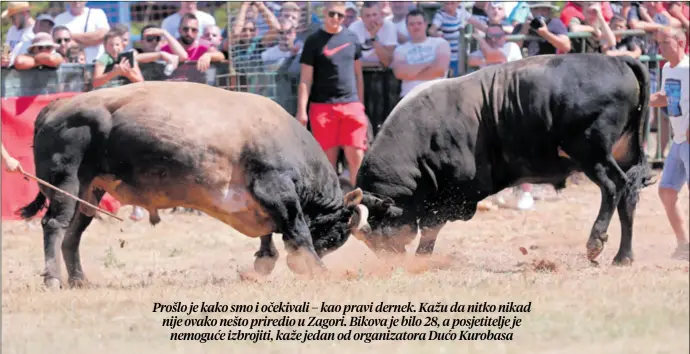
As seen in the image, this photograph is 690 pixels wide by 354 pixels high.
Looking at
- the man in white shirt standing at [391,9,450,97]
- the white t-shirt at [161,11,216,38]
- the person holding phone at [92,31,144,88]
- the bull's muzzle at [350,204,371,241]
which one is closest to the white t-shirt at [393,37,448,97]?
the man in white shirt standing at [391,9,450,97]

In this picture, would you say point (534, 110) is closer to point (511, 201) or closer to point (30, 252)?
point (511, 201)

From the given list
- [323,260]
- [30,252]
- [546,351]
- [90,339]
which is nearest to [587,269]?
[323,260]

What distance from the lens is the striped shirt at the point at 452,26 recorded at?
11859 mm

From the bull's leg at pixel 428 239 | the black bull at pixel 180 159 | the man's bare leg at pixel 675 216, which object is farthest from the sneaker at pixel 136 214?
the man's bare leg at pixel 675 216

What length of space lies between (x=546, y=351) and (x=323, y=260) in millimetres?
3314

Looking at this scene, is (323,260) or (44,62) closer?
(323,260)

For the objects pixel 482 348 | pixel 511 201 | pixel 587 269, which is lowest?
pixel 511 201

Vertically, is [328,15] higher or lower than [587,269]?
higher

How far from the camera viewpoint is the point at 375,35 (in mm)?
11898

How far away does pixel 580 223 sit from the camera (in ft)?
35.7

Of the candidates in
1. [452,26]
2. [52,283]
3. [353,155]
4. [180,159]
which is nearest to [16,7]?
[353,155]

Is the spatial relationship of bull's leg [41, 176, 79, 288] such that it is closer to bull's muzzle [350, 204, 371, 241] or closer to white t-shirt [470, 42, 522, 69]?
bull's muzzle [350, 204, 371, 241]

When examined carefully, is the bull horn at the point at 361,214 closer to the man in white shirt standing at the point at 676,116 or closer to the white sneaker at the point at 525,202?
the man in white shirt standing at the point at 676,116

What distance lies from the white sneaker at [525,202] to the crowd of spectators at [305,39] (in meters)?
0.01
